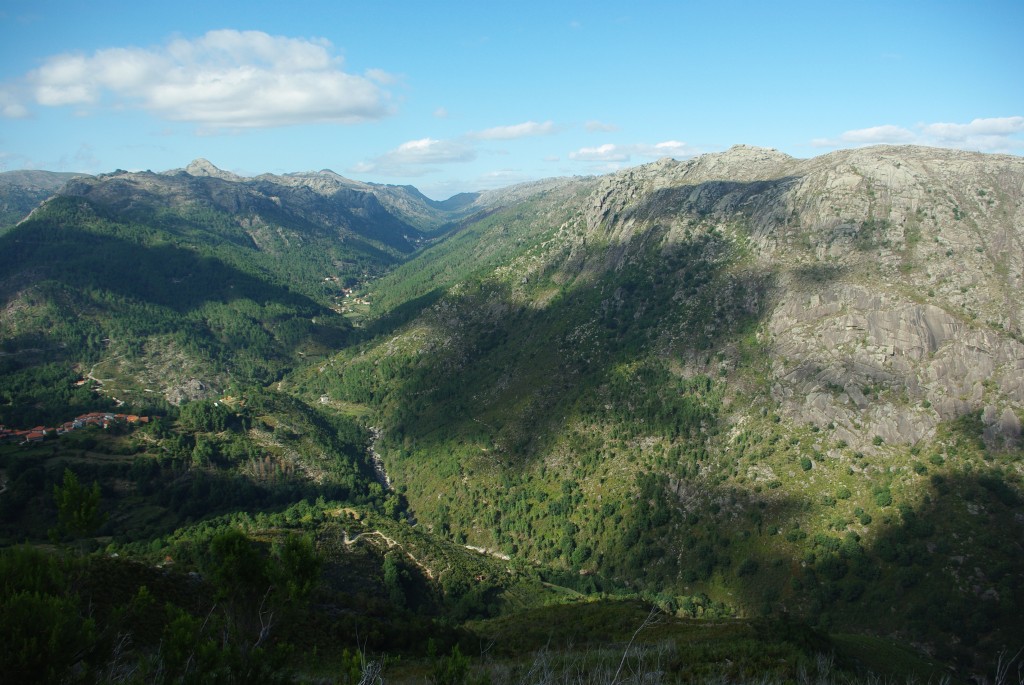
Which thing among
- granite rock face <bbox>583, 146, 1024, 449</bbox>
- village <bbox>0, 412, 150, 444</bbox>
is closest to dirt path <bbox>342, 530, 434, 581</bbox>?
village <bbox>0, 412, 150, 444</bbox>

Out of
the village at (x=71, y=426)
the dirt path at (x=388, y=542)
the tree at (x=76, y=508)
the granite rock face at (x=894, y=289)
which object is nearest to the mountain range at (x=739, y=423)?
the granite rock face at (x=894, y=289)

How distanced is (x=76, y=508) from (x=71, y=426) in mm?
128382

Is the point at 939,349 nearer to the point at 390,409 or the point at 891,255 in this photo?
the point at 891,255

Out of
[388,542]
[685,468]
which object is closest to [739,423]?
[685,468]

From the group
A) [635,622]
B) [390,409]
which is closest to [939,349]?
[635,622]

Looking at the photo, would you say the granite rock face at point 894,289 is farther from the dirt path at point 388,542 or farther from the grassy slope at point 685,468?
the dirt path at point 388,542

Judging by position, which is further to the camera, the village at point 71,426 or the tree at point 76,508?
the village at point 71,426

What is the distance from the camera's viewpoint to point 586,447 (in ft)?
405

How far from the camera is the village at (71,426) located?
12562 centimetres

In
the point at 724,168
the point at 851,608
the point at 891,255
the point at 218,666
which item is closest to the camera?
the point at 218,666

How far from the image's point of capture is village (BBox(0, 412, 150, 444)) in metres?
126

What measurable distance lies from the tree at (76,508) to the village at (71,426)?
116518 millimetres

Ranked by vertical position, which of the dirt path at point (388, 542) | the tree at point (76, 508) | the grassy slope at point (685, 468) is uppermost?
the tree at point (76, 508)

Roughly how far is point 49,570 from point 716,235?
5970 inches
